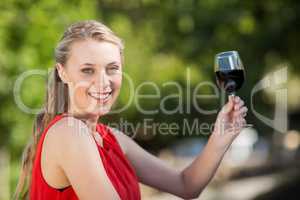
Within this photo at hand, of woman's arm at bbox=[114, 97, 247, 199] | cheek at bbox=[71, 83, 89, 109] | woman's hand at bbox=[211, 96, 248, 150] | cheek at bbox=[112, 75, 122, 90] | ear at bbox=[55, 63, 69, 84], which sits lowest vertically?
woman's arm at bbox=[114, 97, 247, 199]

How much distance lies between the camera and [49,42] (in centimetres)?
545

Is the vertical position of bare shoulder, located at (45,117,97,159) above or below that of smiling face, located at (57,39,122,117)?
below

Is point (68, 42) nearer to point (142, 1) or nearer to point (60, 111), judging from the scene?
point (60, 111)

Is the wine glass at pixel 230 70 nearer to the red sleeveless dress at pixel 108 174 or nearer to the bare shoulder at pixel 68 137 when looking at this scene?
the red sleeveless dress at pixel 108 174

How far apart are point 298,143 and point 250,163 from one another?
1.25 meters

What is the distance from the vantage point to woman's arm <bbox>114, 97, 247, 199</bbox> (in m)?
2.46

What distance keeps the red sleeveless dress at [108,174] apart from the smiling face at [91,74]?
0.13 meters

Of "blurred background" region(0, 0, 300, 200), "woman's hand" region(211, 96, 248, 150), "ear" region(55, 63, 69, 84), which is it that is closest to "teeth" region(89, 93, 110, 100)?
"ear" region(55, 63, 69, 84)

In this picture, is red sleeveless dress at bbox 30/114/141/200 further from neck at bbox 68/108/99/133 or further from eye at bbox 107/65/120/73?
eye at bbox 107/65/120/73

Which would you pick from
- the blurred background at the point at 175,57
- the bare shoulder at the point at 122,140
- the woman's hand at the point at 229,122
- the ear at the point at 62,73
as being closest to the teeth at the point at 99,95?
the ear at the point at 62,73

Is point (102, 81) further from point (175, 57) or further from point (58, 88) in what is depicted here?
point (175, 57)

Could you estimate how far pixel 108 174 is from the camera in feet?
7.11

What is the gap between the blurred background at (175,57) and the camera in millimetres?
5449

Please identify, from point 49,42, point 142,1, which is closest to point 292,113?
point 142,1
